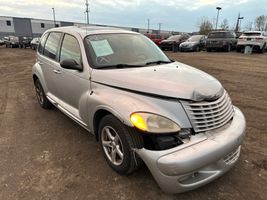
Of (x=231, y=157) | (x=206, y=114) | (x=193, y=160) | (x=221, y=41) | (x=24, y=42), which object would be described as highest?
(x=206, y=114)

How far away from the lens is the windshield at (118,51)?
11.0ft

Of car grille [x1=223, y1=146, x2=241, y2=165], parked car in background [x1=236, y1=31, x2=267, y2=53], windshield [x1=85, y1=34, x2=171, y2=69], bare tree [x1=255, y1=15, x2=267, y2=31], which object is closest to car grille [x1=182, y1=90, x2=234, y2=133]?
car grille [x1=223, y1=146, x2=241, y2=165]

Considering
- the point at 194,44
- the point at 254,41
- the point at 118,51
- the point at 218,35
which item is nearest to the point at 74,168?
the point at 118,51

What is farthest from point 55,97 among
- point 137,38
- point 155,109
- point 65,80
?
point 155,109

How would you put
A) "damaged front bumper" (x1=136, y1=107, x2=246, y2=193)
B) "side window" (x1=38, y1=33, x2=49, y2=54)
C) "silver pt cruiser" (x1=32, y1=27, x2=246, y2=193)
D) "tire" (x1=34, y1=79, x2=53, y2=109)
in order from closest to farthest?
→ "damaged front bumper" (x1=136, y1=107, x2=246, y2=193), "silver pt cruiser" (x1=32, y1=27, x2=246, y2=193), "side window" (x1=38, y1=33, x2=49, y2=54), "tire" (x1=34, y1=79, x2=53, y2=109)

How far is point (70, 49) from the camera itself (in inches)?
152

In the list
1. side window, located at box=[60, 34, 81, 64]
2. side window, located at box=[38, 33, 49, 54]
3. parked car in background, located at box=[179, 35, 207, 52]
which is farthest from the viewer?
parked car in background, located at box=[179, 35, 207, 52]

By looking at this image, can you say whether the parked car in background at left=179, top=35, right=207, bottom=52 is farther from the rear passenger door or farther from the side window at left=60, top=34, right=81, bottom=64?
the side window at left=60, top=34, right=81, bottom=64

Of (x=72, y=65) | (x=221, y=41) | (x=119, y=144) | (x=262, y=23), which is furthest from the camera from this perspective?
(x=262, y=23)

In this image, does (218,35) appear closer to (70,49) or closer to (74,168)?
(70,49)

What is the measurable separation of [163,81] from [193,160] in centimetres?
96

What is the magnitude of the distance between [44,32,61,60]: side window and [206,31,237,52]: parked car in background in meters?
16.6

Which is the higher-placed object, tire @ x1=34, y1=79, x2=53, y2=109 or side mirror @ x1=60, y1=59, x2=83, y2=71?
side mirror @ x1=60, y1=59, x2=83, y2=71

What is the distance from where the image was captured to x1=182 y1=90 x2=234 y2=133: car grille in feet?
8.05
